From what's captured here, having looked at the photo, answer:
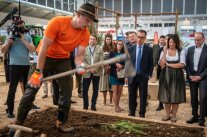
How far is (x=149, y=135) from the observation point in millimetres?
4645

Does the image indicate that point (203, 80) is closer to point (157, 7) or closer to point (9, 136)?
point (9, 136)

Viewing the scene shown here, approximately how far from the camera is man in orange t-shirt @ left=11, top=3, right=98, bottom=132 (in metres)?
4.05

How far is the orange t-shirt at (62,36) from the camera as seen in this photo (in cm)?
406

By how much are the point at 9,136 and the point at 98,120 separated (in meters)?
1.59

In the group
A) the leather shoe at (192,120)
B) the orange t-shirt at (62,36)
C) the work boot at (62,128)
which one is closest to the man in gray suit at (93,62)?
the leather shoe at (192,120)

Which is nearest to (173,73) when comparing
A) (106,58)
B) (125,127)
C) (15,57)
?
(106,58)

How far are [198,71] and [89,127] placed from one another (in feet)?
8.61

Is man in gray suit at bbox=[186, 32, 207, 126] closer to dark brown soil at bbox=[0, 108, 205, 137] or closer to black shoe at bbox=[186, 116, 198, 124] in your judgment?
black shoe at bbox=[186, 116, 198, 124]

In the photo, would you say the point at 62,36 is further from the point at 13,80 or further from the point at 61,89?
the point at 13,80

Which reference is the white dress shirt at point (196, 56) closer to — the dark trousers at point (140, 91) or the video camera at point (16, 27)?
the dark trousers at point (140, 91)

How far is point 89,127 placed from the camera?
16.4 ft

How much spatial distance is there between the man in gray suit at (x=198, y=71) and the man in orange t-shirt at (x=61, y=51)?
2739mm

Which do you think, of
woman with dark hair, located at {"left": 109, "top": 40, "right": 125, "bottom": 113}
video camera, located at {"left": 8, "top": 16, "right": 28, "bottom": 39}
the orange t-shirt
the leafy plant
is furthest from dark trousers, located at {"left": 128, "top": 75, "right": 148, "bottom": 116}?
video camera, located at {"left": 8, "top": 16, "right": 28, "bottom": 39}

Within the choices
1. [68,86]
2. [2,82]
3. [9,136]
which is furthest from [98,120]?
[2,82]
